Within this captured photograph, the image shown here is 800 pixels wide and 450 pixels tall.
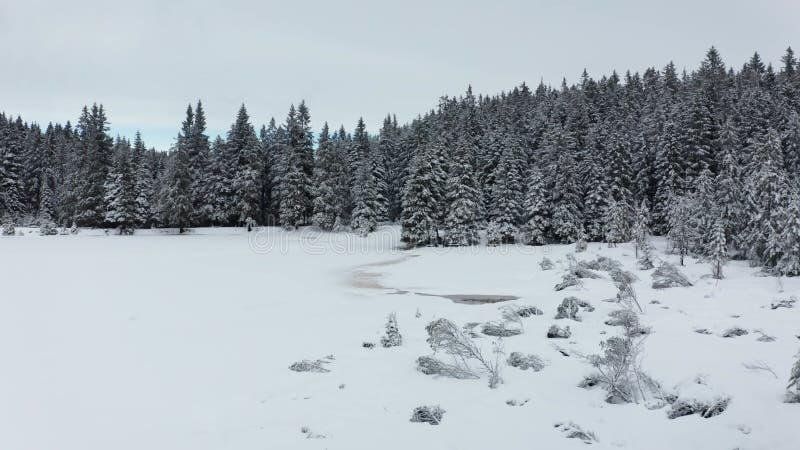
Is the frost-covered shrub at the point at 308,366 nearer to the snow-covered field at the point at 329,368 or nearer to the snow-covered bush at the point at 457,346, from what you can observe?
the snow-covered field at the point at 329,368

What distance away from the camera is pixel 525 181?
5147 centimetres

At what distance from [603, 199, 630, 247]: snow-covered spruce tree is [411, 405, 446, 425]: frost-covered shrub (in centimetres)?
3390

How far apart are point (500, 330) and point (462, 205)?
106ft

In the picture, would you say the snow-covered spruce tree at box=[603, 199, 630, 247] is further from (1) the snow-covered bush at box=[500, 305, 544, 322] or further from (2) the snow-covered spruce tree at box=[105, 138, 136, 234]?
(2) the snow-covered spruce tree at box=[105, 138, 136, 234]

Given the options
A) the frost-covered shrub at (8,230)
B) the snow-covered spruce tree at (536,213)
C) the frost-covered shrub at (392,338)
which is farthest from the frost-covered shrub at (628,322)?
the frost-covered shrub at (8,230)

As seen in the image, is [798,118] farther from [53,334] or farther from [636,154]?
[53,334]

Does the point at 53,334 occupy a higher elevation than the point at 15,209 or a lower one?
lower

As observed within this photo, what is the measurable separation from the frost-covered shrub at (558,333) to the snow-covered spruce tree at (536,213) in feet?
107

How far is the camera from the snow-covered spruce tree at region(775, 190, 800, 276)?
21.7 meters

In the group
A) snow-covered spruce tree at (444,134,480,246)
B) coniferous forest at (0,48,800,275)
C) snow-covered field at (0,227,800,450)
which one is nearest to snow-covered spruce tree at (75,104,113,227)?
coniferous forest at (0,48,800,275)

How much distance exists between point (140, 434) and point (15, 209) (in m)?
71.2

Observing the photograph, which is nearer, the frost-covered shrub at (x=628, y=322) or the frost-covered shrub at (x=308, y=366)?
the frost-covered shrub at (x=308, y=366)

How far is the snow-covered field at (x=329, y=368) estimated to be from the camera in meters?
7.41

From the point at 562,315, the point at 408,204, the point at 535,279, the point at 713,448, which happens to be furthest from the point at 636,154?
the point at 713,448
